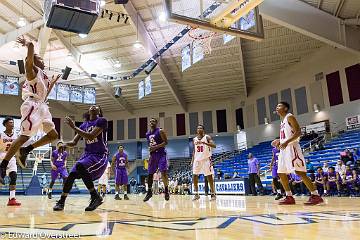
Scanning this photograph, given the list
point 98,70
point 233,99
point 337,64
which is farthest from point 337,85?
point 98,70

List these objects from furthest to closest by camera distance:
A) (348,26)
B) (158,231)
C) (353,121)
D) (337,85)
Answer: (337,85)
(353,121)
(348,26)
(158,231)

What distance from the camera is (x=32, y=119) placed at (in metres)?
4.14

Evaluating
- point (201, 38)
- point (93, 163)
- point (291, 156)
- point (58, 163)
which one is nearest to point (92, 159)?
point (93, 163)

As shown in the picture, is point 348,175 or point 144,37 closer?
point 348,175

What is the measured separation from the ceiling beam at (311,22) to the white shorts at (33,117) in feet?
34.7

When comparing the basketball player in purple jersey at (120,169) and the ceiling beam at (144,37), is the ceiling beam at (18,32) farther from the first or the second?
the basketball player in purple jersey at (120,169)

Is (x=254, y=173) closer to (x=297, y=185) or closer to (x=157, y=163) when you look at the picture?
(x=297, y=185)

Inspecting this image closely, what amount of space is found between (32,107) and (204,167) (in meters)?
4.73

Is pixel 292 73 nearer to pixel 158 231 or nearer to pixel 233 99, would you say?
pixel 233 99

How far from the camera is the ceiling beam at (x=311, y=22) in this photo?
13359mm

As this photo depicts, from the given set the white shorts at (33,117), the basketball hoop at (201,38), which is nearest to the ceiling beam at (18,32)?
the basketball hoop at (201,38)

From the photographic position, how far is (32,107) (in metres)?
4.20

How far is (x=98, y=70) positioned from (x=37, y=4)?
7082 mm

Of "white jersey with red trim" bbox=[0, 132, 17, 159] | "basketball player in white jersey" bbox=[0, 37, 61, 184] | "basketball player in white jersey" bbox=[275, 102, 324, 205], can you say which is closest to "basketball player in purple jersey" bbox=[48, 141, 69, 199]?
"white jersey with red trim" bbox=[0, 132, 17, 159]
